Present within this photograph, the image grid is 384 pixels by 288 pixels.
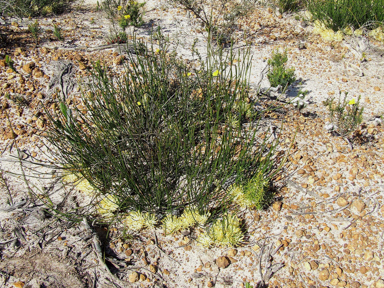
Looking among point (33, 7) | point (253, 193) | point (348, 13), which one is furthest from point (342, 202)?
point (33, 7)

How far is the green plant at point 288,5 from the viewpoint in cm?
489

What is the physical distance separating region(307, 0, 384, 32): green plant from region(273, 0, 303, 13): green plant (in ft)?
1.63

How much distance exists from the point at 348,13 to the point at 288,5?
3.45 feet

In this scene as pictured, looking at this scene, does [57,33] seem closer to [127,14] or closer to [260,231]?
[127,14]

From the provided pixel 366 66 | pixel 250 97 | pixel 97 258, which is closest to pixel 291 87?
pixel 250 97

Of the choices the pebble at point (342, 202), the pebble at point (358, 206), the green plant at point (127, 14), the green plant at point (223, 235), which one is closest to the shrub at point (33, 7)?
the green plant at point (127, 14)

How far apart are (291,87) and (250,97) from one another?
628mm

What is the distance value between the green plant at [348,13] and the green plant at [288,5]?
50cm

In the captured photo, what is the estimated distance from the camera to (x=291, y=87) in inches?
150

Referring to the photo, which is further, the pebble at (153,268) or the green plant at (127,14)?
→ the green plant at (127,14)

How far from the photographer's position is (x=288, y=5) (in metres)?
4.96

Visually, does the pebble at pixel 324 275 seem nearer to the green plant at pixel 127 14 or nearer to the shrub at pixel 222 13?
the shrub at pixel 222 13

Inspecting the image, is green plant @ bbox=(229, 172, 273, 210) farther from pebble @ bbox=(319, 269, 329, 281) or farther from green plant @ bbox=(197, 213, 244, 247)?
pebble @ bbox=(319, 269, 329, 281)

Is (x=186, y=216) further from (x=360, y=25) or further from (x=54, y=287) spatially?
(x=360, y=25)
